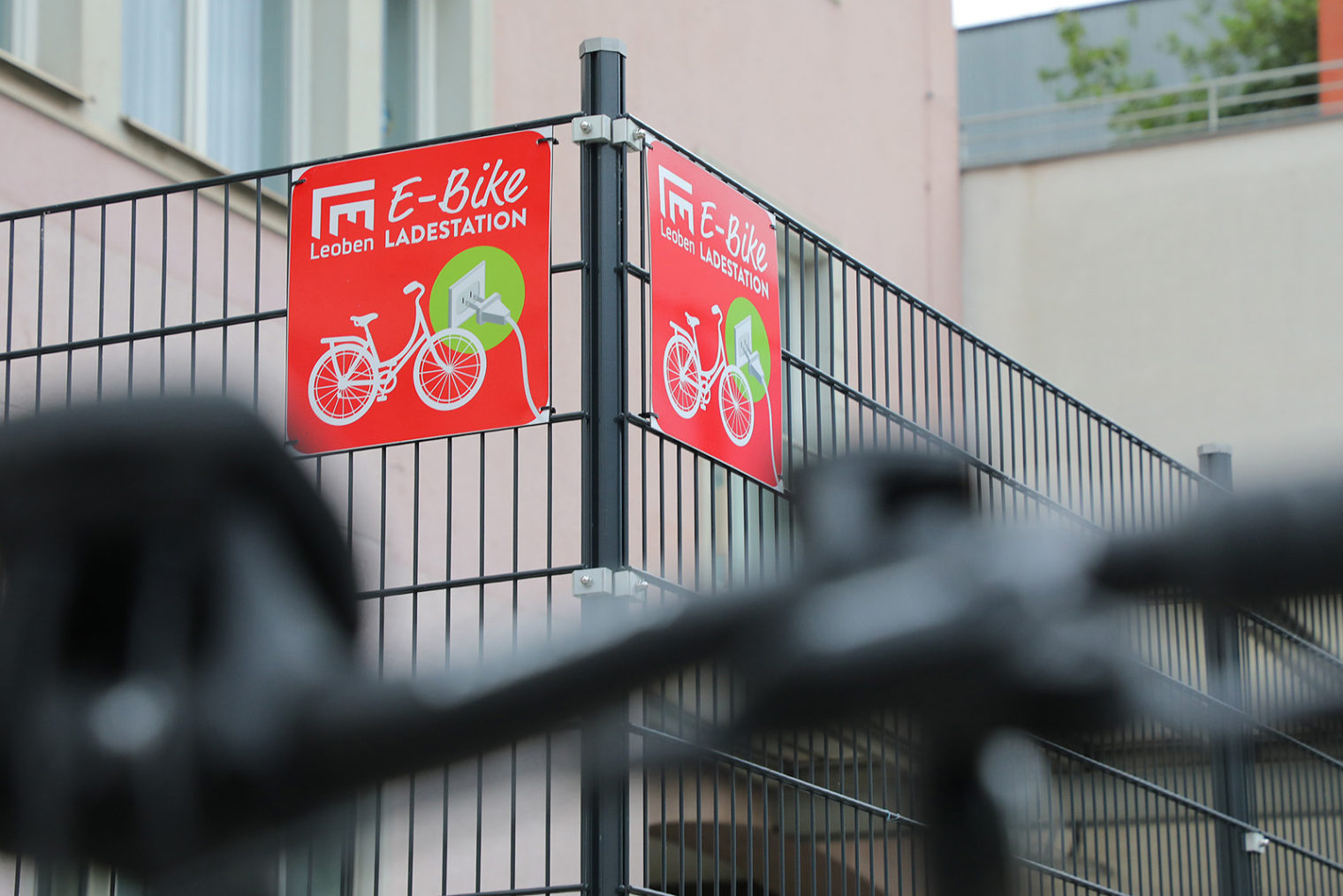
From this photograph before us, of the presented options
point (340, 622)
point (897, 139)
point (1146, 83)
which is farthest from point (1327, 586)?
point (1146, 83)

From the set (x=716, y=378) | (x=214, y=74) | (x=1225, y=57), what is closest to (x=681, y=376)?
(x=716, y=378)

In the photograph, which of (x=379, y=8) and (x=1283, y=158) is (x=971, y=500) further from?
(x=1283, y=158)

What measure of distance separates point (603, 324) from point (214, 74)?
10.7 feet

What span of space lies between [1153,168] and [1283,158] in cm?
72

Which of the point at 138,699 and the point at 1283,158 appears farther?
the point at 1283,158

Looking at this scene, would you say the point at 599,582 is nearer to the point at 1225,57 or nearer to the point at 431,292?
the point at 431,292

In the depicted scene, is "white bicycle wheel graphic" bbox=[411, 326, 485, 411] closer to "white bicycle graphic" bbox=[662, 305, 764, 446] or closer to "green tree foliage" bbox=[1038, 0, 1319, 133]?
"white bicycle graphic" bbox=[662, 305, 764, 446]

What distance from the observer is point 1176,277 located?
11.5m

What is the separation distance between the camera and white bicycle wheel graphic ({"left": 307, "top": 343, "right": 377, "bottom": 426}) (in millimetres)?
3326

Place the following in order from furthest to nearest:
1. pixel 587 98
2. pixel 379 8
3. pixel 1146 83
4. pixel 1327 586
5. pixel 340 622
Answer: pixel 1146 83, pixel 379 8, pixel 587 98, pixel 340 622, pixel 1327 586

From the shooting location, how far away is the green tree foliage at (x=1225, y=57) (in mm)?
24094

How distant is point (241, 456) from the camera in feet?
1.30

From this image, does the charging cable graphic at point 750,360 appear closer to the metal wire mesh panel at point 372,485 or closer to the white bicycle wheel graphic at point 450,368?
the metal wire mesh panel at point 372,485

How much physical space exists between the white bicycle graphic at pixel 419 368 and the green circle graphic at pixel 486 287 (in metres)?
0.01
